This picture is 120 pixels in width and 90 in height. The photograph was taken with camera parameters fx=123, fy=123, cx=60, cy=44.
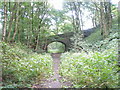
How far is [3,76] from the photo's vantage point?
3.98m

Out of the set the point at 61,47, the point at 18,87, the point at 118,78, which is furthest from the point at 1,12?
the point at 61,47

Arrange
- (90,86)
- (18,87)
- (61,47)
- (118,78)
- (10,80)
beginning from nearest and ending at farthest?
(118,78)
(90,86)
(18,87)
(10,80)
(61,47)

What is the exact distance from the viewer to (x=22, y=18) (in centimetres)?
1245

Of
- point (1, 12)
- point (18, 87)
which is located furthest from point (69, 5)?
point (18, 87)

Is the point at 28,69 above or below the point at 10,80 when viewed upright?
above

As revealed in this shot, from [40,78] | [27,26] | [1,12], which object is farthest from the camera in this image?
[27,26]

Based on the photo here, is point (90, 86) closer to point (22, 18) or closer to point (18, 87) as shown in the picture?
point (18, 87)

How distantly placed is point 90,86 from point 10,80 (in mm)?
2438

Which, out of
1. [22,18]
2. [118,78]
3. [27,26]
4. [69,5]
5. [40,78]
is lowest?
[40,78]

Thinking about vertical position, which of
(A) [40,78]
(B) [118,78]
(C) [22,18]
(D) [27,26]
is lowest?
(A) [40,78]

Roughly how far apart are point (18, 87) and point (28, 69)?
72 centimetres

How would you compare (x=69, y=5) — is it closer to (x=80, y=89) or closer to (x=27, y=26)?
(x=27, y=26)

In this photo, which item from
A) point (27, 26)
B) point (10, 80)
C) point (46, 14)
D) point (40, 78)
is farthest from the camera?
point (46, 14)

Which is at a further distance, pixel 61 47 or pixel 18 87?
pixel 61 47
